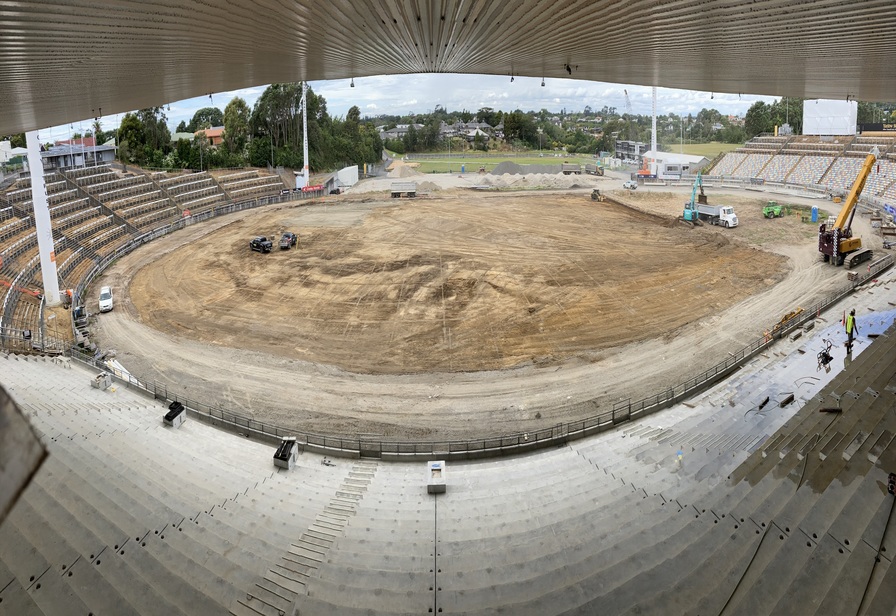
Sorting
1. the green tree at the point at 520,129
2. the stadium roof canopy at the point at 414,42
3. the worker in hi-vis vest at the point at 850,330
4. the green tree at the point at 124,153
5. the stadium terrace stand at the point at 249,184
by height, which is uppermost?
the green tree at the point at 520,129

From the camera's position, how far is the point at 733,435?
39.9ft

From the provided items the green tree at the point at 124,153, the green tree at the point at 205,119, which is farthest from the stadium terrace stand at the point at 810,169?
the green tree at the point at 205,119

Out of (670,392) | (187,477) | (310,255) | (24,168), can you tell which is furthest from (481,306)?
(24,168)

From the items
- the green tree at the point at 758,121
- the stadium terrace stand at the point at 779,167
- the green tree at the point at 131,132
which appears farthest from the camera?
the green tree at the point at 758,121

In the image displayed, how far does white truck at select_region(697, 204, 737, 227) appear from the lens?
35.7 meters

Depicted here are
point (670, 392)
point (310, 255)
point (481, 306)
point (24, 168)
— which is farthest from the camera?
point (24, 168)

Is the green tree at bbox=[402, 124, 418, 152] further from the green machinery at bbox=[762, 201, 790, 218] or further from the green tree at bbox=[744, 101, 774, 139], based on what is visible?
the green machinery at bbox=[762, 201, 790, 218]

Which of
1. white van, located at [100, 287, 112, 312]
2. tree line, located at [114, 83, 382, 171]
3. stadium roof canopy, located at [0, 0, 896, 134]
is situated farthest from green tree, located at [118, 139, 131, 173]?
stadium roof canopy, located at [0, 0, 896, 134]

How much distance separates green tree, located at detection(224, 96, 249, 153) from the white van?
45.0 m

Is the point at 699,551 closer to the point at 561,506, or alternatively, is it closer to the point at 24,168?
the point at 561,506

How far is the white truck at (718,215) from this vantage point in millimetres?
35688

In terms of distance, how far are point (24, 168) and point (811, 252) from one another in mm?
47244

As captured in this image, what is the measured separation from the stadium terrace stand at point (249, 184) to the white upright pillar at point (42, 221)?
90.8ft

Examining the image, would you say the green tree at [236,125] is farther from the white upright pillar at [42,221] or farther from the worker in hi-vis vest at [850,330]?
the worker in hi-vis vest at [850,330]
